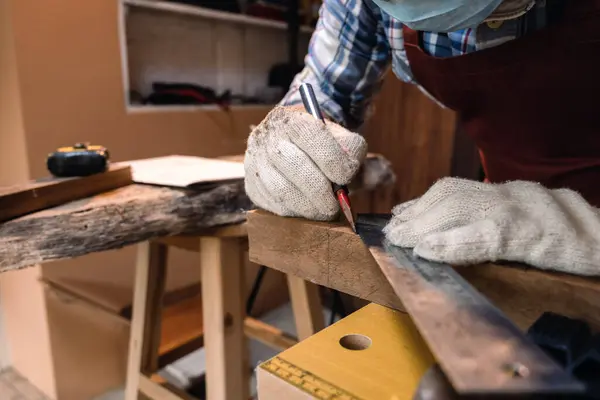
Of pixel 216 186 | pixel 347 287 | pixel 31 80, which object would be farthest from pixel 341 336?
pixel 31 80

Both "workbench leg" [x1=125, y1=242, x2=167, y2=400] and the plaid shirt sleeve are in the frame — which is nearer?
the plaid shirt sleeve

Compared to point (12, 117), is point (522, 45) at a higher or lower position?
higher

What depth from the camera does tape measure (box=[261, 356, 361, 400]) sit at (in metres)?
0.38

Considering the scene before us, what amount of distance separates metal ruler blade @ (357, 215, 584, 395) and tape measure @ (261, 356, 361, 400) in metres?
0.10

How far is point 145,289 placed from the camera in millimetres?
1005

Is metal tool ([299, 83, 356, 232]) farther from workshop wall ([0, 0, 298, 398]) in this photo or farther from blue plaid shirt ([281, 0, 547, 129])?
workshop wall ([0, 0, 298, 398])

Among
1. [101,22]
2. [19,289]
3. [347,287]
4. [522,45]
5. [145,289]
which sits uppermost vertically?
[101,22]

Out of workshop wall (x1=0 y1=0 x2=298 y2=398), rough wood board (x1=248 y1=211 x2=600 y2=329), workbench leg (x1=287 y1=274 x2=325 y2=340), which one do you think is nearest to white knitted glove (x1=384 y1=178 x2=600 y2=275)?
rough wood board (x1=248 y1=211 x2=600 y2=329)

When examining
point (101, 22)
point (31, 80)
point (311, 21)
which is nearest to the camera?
point (31, 80)

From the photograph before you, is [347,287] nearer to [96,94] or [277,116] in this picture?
[277,116]

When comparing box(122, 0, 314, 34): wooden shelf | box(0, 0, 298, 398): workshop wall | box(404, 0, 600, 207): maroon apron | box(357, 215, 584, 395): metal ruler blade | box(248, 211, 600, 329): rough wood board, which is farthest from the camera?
box(122, 0, 314, 34): wooden shelf

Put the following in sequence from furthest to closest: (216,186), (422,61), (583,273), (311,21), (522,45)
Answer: (311,21), (216,186), (422,61), (522,45), (583,273)

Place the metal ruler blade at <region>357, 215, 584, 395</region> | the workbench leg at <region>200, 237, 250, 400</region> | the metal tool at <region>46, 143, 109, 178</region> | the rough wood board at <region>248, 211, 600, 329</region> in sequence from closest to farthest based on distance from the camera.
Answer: the metal ruler blade at <region>357, 215, 584, 395</region>
the rough wood board at <region>248, 211, 600, 329</region>
the metal tool at <region>46, 143, 109, 178</region>
the workbench leg at <region>200, 237, 250, 400</region>

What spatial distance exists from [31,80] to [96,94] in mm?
166
